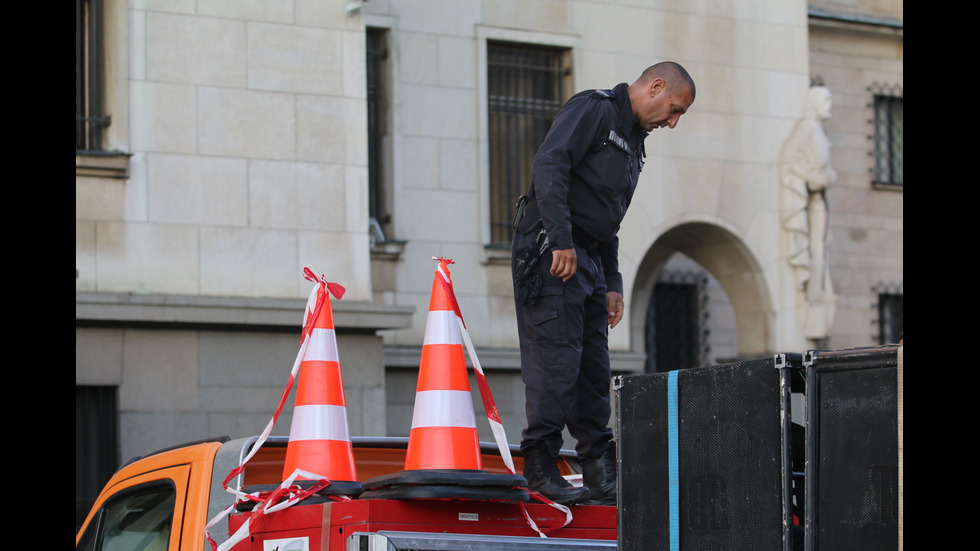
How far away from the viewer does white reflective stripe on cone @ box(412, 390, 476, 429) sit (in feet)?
16.2

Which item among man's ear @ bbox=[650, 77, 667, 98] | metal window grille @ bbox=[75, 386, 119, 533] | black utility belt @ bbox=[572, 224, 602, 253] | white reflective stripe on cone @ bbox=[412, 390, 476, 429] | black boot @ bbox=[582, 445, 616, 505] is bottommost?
metal window grille @ bbox=[75, 386, 119, 533]

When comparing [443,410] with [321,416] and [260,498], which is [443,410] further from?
[260,498]

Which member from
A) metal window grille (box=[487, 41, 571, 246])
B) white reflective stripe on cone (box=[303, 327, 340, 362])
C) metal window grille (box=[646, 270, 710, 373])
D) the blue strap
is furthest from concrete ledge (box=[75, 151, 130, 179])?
metal window grille (box=[646, 270, 710, 373])

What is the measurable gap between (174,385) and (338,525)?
284 inches

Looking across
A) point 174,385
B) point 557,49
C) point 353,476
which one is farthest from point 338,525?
point 557,49

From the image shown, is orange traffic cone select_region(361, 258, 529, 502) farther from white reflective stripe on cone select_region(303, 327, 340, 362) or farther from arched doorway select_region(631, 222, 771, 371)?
arched doorway select_region(631, 222, 771, 371)

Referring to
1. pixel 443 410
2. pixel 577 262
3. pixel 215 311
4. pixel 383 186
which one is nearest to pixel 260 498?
pixel 443 410

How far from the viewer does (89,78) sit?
1141 centimetres

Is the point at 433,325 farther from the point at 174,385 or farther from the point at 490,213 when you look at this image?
the point at 490,213

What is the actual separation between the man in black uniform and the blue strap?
3.63 ft

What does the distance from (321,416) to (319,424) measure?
0.05 metres

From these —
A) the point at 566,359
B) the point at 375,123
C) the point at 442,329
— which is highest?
the point at 375,123

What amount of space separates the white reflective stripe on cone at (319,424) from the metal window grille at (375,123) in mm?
8264

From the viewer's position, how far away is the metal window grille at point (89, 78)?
11.2 metres
